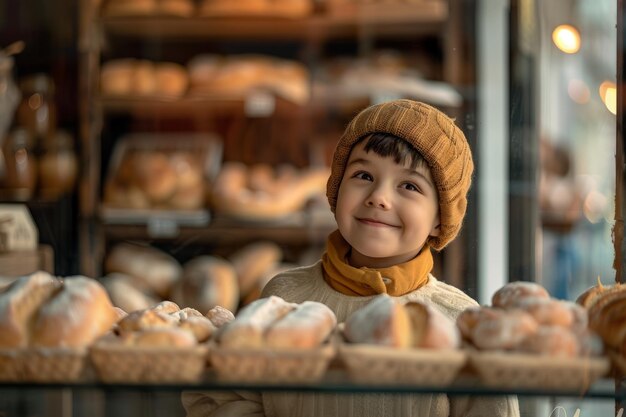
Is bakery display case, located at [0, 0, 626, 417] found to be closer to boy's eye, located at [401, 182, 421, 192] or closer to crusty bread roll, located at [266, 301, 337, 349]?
boy's eye, located at [401, 182, 421, 192]

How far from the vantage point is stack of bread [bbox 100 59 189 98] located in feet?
9.82

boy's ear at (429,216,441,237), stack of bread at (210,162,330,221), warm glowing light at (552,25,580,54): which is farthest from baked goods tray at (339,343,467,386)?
stack of bread at (210,162,330,221)

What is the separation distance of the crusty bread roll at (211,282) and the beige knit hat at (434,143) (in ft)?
3.81

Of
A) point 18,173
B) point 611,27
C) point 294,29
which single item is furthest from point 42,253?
point 294,29

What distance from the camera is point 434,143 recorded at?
0.98 meters

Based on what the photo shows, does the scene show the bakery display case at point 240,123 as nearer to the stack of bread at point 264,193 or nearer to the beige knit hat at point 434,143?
the stack of bread at point 264,193

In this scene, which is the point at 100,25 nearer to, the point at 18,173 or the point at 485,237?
the point at 18,173

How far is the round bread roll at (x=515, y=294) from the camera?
797 millimetres

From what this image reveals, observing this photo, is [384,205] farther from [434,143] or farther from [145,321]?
[145,321]

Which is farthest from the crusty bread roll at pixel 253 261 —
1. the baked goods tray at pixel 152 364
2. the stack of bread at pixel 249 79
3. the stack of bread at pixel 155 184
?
the baked goods tray at pixel 152 364

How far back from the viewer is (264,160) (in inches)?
123

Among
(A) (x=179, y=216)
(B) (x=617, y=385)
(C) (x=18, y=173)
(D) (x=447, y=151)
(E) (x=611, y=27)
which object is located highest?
(E) (x=611, y=27)

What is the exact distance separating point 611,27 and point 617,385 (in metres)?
0.54

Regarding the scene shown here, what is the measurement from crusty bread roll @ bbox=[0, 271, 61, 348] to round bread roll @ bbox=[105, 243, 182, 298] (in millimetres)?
1665
